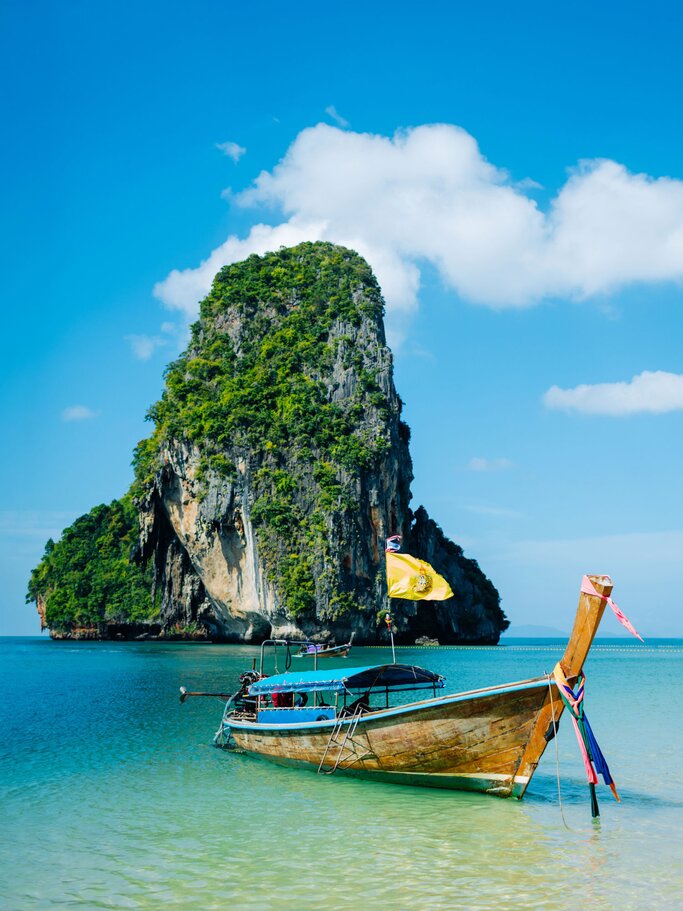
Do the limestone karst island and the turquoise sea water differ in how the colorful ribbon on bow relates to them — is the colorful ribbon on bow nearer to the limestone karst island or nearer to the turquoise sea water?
the turquoise sea water

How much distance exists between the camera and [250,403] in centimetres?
5472

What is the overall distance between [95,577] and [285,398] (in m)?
31.2

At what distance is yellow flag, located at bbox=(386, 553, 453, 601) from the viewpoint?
1232 cm

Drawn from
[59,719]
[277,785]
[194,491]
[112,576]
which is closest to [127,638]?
[112,576]

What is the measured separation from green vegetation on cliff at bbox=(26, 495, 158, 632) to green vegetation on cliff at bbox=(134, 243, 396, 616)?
12.8m

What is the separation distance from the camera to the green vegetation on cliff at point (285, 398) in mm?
51094

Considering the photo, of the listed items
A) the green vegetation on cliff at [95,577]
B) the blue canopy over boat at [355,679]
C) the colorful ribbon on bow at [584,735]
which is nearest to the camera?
the colorful ribbon on bow at [584,735]

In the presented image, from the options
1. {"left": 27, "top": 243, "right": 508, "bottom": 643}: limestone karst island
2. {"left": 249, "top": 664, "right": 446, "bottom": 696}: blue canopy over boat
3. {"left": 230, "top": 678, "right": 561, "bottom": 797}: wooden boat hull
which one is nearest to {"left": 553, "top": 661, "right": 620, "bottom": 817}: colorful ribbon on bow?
{"left": 230, "top": 678, "right": 561, "bottom": 797}: wooden boat hull

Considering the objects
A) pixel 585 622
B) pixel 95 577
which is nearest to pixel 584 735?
pixel 585 622

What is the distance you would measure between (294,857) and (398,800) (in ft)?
9.31

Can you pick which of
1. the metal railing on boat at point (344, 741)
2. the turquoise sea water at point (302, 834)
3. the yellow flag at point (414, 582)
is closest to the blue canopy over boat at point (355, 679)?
the metal railing on boat at point (344, 741)

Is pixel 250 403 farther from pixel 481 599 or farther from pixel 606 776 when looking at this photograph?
pixel 606 776

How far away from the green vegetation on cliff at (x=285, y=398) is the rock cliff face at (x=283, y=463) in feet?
0.34

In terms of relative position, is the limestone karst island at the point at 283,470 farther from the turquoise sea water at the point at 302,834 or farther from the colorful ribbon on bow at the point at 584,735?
the colorful ribbon on bow at the point at 584,735
